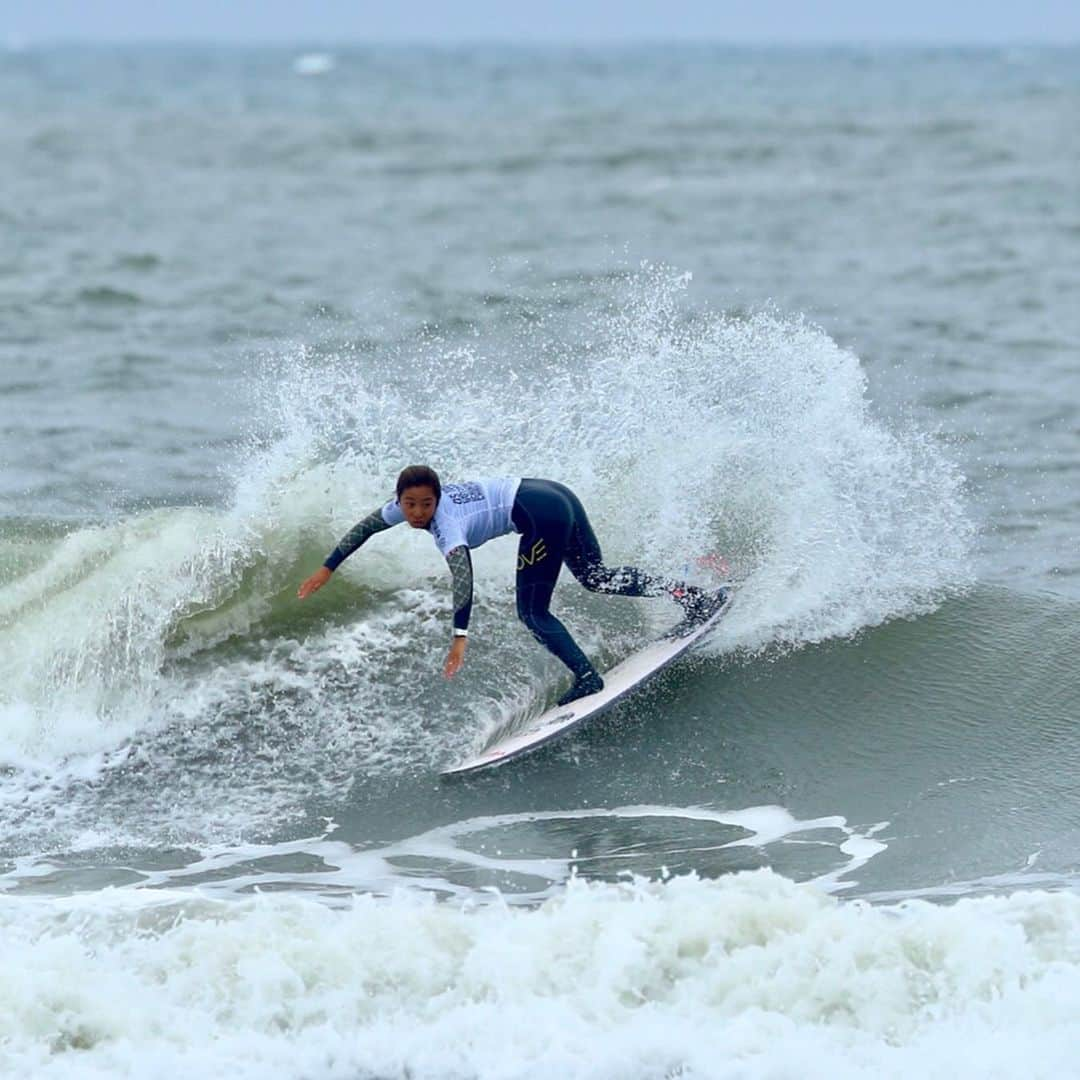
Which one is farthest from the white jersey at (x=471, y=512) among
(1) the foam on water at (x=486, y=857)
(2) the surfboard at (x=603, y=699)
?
(1) the foam on water at (x=486, y=857)

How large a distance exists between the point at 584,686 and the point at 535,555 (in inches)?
33.3

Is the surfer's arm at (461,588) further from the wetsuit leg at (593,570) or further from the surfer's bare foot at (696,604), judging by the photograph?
the surfer's bare foot at (696,604)

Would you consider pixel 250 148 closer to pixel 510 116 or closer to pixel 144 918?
pixel 510 116

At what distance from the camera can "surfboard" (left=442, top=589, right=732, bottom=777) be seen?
9242 mm

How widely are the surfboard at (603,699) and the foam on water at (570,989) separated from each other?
1.89m

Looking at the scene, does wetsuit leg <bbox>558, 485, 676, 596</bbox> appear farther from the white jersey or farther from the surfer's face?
the surfer's face

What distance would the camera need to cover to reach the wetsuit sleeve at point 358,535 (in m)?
9.11

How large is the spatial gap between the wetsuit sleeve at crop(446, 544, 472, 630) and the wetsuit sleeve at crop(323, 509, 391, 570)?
536 mm

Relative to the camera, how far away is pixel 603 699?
376 inches

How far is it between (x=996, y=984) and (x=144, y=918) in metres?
3.72

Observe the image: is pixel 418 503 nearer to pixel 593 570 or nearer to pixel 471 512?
pixel 471 512

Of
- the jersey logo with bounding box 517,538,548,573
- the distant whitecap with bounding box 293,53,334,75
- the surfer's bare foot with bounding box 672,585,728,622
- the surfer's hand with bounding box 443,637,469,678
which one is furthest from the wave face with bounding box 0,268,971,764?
the distant whitecap with bounding box 293,53,334,75

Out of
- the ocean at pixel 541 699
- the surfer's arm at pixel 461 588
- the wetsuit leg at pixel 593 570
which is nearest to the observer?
the ocean at pixel 541 699

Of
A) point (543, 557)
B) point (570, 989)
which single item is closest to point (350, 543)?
point (543, 557)
